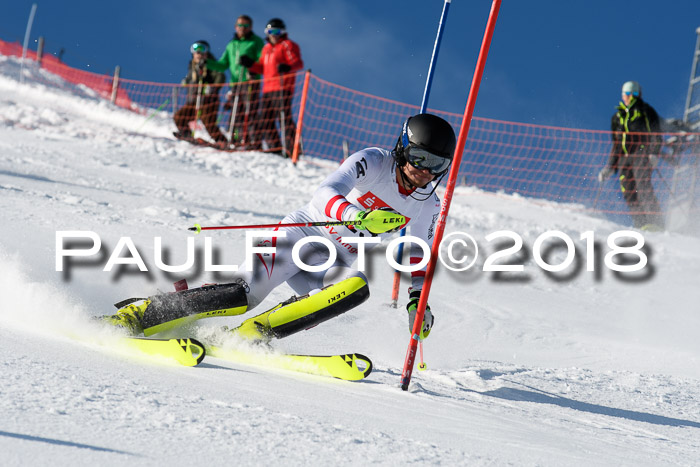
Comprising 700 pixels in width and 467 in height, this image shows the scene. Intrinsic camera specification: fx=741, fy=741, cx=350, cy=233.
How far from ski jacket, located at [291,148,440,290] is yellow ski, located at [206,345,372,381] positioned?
66 cm

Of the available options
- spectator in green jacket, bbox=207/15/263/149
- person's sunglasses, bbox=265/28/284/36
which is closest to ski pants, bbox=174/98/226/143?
spectator in green jacket, bbox=207/15/263/149

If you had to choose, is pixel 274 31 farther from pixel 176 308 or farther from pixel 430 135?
pixel 176 308

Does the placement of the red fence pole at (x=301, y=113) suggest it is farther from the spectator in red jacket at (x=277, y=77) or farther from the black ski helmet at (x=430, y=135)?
the black ski helmet at (x=430, y=135)

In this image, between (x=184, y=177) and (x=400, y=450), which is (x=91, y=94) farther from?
(x=400, y=450)

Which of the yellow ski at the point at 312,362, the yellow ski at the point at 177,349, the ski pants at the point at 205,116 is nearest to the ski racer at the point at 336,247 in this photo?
the yellow ski at the point at 312,362

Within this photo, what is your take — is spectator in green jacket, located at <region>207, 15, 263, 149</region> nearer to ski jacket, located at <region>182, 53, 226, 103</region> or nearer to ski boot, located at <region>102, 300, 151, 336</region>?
ski jacket, located at <region>182, 53, 226, 103</region>

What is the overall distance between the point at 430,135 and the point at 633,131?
28.2ft

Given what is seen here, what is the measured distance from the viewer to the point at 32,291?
375 centimetres

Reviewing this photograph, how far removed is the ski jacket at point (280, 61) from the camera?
11.1m

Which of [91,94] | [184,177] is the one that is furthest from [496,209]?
[91,94]

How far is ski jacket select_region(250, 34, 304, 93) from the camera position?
438 inches

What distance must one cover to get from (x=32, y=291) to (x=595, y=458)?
9.13 ft

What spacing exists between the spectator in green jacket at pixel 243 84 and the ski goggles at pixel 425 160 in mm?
8165

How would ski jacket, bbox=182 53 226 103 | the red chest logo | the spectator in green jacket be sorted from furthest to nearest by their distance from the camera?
ski jacket, bbox=182 53 226 103 → the spectator in green jacket → the red chest logo
